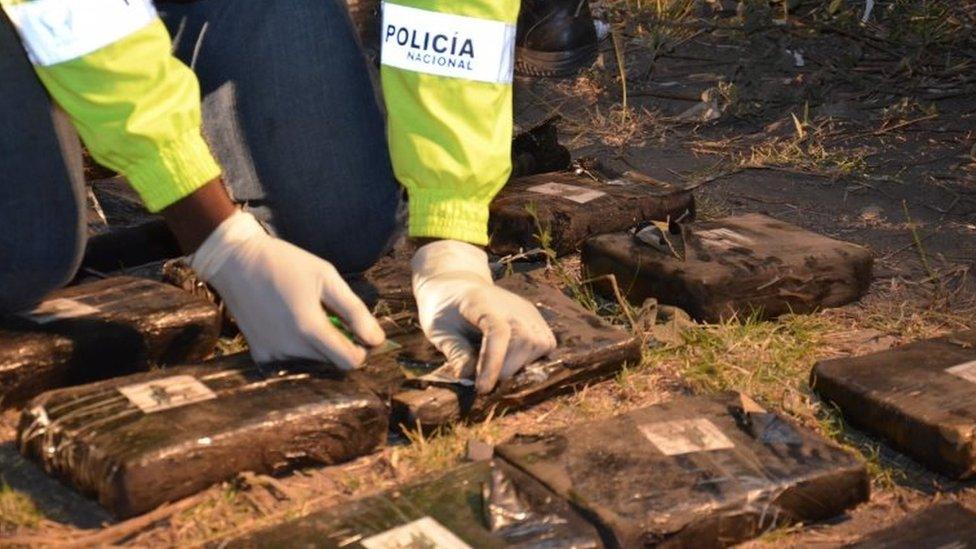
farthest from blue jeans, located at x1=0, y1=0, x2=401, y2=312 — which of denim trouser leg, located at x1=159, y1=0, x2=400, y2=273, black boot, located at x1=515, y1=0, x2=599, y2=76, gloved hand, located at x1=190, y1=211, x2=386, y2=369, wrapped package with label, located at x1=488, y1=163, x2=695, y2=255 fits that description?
black boot, located at x1=515, y1=0, x2=599, y2=76

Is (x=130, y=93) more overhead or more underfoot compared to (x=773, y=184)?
more overhead

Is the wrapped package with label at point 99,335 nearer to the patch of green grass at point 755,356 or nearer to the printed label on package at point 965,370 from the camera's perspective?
the patch of green grass at point 755,356

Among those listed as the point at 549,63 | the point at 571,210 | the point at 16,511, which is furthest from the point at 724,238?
the point at 549,63

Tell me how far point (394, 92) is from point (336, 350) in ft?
1.72

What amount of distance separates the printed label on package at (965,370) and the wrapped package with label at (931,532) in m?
0.42

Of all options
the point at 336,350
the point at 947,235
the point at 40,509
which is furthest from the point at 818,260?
the point at 40,509

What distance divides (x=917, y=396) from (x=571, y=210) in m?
1.12

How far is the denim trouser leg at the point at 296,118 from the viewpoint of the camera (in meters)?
3.04

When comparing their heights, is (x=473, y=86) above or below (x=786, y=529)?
above

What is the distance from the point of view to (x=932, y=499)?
2.36m

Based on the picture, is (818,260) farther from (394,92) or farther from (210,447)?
(210,447)

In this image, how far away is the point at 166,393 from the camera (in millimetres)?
2354

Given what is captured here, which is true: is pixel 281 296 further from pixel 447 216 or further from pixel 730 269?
pixel 730 269

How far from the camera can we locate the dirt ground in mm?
2281
